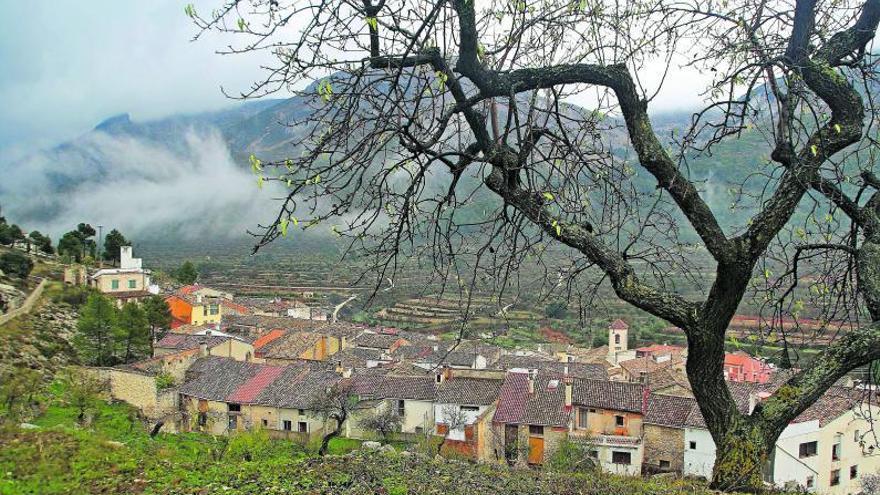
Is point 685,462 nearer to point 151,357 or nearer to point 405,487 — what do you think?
point 405,487

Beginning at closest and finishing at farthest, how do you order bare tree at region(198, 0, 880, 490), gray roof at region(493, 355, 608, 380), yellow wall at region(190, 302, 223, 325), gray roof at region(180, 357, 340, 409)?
bare tree at region(198, 0, 880, 490) < gray roof at region(180, 357, 340, 409) < gray roof at region(493, 355, 608, 380) < yellow wall at region(190, 302, 223, 325)

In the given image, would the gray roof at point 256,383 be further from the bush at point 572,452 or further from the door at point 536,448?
the bush at point 572,452

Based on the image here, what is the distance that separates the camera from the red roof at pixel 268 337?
37094 millimetres

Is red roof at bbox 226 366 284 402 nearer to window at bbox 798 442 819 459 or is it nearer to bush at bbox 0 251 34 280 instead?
bush at bbox 0 251 34 280

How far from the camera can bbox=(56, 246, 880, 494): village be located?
21578 mm

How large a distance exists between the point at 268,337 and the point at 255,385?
1025 cm

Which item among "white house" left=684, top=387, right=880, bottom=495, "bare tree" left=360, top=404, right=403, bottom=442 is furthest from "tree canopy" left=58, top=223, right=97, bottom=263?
"white house" left=684, top=387, right=880, bottom=495

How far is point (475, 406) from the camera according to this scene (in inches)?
1032

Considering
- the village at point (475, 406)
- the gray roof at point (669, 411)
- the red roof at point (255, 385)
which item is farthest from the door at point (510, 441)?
the red roof at point (255, 385)

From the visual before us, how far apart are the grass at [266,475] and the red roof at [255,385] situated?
19414 mm

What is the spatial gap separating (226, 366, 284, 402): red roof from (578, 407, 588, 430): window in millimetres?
13308

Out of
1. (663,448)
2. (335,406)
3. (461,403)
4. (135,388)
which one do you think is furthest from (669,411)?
(135,388)

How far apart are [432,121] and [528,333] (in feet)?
182

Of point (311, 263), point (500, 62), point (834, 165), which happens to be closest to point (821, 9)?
point (834, 165)
